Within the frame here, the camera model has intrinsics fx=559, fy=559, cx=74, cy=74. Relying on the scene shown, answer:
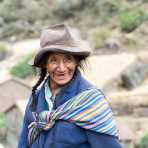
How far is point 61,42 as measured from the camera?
2.14m

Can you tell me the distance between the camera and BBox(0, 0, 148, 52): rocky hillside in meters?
12.5

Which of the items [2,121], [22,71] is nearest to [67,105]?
[2,121]

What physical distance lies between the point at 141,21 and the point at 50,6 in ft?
13.8

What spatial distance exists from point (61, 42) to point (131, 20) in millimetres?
11604

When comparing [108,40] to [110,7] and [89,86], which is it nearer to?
[110,7]

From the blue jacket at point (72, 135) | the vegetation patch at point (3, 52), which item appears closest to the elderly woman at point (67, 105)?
the blue jacket at point (72, 135)

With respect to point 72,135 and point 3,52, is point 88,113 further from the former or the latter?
point 3,52

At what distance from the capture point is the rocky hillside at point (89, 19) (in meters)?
12.5

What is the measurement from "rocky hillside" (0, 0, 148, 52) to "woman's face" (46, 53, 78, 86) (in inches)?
387

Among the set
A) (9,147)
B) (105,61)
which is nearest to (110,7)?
(105,61)

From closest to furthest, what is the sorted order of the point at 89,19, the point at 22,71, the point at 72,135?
the point at 72,135
the point at 22,71
the point at 89,19

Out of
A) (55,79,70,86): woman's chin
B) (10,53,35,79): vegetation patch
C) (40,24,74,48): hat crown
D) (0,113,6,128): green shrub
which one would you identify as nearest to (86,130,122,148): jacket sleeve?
(55,79,70,86): woman's chin

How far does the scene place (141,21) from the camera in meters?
13.7

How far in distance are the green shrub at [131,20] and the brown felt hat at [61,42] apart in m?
11.3
